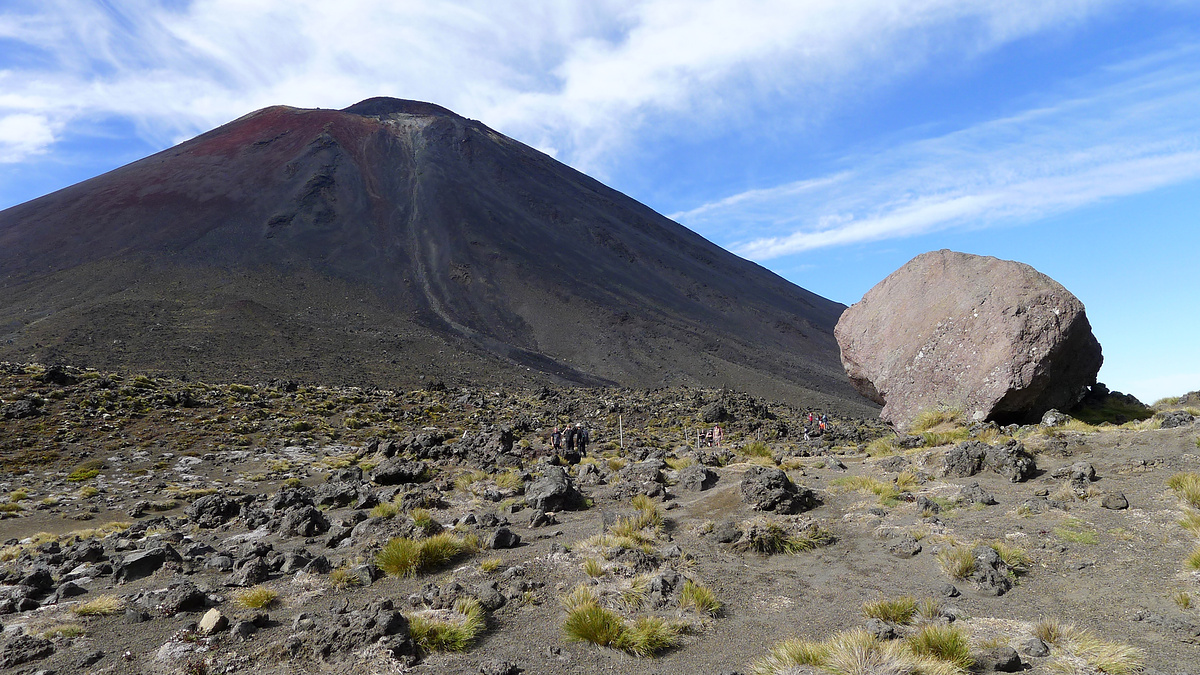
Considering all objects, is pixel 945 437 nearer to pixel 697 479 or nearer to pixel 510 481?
pixel 697 479

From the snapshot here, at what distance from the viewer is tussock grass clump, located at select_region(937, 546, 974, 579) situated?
637 cm

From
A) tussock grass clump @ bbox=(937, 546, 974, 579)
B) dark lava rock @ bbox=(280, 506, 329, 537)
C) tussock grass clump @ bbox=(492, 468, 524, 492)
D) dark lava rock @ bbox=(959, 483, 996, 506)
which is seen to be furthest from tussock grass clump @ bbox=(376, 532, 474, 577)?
dark lava rock @ bbox=(959, 483, 996, 506)

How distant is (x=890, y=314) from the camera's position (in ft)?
44.2

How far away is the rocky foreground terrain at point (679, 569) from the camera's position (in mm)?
5359

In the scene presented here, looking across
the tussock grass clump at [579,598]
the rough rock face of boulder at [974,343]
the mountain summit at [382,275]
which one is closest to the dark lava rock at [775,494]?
the tussock grass clump at [579,598]

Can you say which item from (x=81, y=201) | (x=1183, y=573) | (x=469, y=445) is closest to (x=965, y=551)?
(x=1183, y=573)

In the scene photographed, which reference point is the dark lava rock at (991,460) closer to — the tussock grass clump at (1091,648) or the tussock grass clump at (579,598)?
the tussock grass clump at (1091,648)

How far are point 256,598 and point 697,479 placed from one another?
693 cm

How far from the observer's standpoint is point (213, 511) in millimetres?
12148

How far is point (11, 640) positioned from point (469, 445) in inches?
479

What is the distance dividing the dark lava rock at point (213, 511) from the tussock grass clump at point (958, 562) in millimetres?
12270

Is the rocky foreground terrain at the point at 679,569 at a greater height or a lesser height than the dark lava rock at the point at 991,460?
lesser

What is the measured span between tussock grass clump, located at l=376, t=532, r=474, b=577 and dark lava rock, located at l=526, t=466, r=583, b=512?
2.15 m

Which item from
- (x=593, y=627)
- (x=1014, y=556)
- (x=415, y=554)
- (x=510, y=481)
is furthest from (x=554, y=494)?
(x=1014, y=556)
